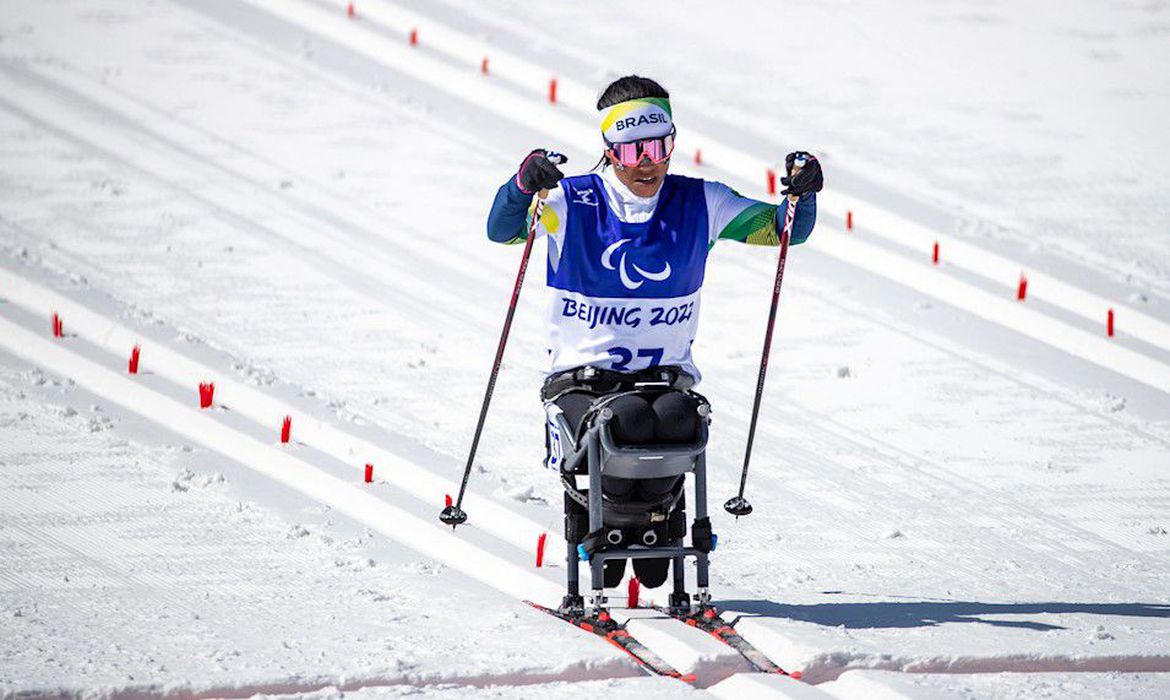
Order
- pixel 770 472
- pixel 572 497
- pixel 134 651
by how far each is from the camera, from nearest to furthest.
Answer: pixel 134 651 < pixel 572 497 < pixel 770 472

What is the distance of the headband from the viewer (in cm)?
632

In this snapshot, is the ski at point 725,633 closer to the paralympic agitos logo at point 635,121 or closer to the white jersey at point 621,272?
the white jersey at point 621,272

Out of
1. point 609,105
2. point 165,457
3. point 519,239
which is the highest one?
point 609,105

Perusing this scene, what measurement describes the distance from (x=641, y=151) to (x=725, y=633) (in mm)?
1699

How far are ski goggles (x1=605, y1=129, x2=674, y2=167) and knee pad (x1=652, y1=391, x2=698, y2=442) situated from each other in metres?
0.87

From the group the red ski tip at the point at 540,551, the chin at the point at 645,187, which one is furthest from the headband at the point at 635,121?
the red ski tip at the point at 540,551

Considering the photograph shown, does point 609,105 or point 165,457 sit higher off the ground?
point 609,105

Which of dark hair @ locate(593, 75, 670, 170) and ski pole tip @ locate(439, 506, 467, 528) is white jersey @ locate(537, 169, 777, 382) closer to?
dark hair @ locate(593, 75, 670, 170)

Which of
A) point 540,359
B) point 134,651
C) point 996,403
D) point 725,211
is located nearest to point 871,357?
point 996,403

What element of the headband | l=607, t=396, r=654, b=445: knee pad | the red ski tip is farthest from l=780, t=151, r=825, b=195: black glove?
the red ski tip

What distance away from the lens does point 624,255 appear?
20.7ft

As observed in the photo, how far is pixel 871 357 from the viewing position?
10312mm

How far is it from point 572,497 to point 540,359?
395 cm

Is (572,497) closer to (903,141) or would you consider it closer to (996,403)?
(996,403)
